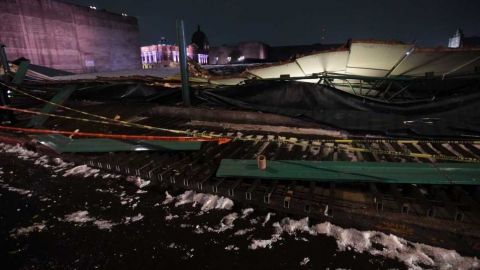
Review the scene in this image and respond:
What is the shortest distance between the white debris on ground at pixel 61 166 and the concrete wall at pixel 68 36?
24.9 m

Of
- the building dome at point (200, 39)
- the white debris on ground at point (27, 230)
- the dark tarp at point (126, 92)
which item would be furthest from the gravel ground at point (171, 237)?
the building dome at point (200, 39)

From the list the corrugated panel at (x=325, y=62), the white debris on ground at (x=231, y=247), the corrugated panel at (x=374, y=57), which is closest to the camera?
the white debris on ground at (x=231, y=247)

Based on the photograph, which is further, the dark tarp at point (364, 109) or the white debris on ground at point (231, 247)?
the dark tarp at point (364, 109)

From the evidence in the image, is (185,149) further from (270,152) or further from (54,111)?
(54,111)

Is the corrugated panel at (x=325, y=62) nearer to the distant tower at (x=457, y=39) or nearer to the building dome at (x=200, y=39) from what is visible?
the distant tower at (x=457, y=39)

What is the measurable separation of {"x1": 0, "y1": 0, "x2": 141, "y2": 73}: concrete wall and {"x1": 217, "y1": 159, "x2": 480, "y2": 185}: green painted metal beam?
3047cm

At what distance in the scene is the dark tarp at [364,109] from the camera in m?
5.57

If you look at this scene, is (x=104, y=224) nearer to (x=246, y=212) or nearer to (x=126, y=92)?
(x=246, y=212)

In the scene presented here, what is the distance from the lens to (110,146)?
220 inches

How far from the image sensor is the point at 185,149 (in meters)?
5.20

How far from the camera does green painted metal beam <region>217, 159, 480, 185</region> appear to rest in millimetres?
3457

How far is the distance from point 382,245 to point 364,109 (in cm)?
413

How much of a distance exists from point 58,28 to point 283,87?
32508 mm

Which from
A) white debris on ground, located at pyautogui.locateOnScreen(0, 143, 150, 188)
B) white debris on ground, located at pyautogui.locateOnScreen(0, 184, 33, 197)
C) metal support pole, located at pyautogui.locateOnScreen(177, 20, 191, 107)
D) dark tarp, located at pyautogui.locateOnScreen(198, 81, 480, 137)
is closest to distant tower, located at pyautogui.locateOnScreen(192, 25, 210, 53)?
metal support pole, located at pyautogui.locateOnScreen(177, 20, 191, 107)
